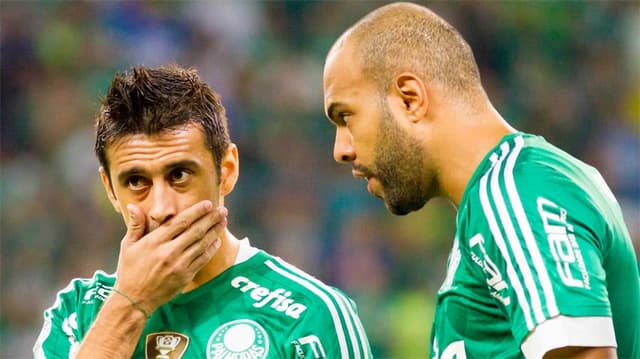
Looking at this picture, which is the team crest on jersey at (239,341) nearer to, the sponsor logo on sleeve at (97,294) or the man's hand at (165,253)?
the man's hand at (165,253)

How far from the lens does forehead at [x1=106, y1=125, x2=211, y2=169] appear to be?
3297 mm

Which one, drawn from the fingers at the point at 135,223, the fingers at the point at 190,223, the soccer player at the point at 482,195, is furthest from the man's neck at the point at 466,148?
the fingers at the point at 135,223

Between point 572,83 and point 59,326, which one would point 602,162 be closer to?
point 572,83

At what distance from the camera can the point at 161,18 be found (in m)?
9.76

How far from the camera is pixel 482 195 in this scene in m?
2.76

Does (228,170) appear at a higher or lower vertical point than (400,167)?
higher

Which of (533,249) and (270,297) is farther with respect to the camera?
(270,297)

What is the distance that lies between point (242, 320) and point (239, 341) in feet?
0.28

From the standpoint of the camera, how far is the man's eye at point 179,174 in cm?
331

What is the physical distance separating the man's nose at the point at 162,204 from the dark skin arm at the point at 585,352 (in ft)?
4.25

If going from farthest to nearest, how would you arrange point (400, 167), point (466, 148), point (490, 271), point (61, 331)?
point (61, 331) < point (400, 167) < point (466, 148) < point (490, 271)

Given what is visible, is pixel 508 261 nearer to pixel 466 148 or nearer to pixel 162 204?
pixel 466 148

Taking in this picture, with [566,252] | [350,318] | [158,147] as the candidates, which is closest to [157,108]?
[158,147]

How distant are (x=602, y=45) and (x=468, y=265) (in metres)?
7.87
